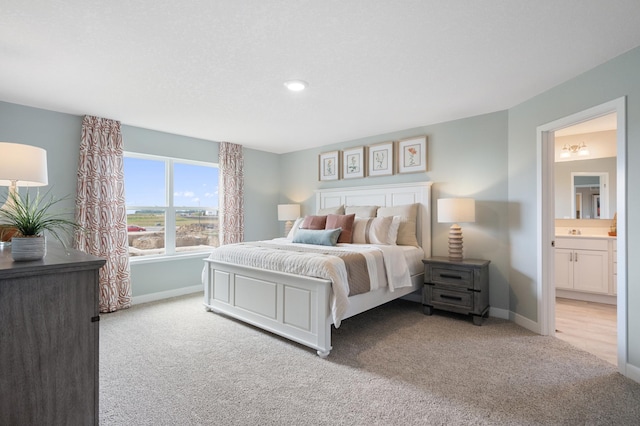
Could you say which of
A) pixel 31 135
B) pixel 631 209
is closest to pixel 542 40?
pixel 631 209

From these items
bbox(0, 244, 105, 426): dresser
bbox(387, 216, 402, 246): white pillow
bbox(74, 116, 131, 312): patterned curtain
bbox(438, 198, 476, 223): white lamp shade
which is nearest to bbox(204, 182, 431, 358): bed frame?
bbox(387, 216, 402, 246): white pillow

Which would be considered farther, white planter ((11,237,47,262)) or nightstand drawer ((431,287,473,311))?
nightstand drawer ((431,287,473,311))

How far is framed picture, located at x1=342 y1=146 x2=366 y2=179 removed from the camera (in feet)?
15.9

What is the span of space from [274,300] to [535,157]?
9.99 ft

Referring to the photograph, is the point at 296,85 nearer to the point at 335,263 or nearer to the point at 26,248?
the point at 335,263

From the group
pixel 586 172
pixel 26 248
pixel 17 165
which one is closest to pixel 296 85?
pixel 17 165

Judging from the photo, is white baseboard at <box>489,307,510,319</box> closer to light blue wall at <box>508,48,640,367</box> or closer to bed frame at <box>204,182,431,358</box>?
light blue wall at <box>508,48,640,367</box>

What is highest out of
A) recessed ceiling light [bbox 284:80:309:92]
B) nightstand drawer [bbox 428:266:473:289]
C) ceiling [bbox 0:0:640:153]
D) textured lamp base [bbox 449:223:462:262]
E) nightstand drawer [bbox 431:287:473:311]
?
ceiling [bbox 0:0:640:153]

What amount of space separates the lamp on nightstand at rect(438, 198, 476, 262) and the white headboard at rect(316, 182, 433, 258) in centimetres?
46

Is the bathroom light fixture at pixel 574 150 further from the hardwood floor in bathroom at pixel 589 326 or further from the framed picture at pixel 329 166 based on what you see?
the framed picture at pixel 329 166

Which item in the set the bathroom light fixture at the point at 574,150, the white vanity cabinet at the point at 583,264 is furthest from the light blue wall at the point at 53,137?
the bathroom light fixture at the point at 574,150

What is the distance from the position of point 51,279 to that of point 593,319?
4930 mm

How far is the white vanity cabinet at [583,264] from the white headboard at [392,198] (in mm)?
2067

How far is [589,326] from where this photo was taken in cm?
337
